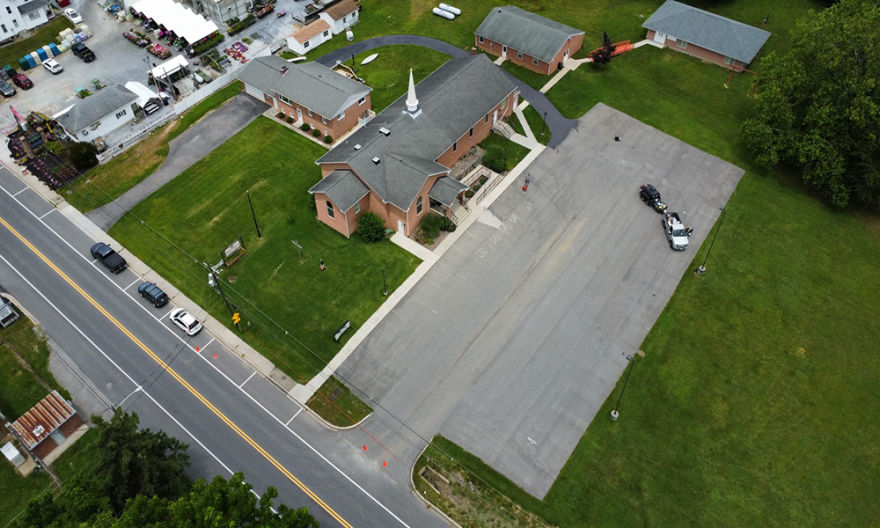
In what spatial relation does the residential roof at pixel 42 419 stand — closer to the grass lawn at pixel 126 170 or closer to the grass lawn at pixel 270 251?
the grass lawn at pixel 270 251

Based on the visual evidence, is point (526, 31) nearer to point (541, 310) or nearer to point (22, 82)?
point (541, 310)

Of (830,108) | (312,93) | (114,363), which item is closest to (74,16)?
(312,93)

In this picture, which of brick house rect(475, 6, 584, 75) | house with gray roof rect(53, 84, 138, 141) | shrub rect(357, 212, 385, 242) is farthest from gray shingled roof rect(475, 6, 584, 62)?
house with gray roof rect(53, 84, 138, 141)

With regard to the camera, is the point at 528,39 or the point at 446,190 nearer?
the point at 446,190

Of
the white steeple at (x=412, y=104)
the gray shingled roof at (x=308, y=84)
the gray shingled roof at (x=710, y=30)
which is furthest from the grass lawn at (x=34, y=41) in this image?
the gray shingled roof at (x=710, y=30)

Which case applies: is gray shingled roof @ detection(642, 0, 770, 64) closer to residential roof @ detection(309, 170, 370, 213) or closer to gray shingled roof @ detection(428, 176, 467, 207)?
gray shingled roof @ detection(428, 176, 467, 207)

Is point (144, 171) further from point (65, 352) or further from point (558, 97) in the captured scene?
point (558, 97)

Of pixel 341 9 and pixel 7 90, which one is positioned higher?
pixel 7 90
